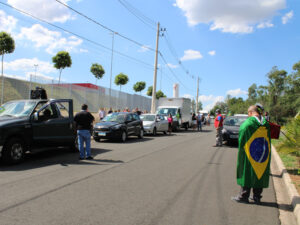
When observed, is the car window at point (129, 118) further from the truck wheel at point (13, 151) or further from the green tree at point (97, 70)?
the green tree at point (97, 70)

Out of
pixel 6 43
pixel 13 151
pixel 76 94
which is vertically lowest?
pixel 13 151

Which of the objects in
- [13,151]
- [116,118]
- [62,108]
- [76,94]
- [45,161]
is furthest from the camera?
[76,94]

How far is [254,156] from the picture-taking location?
456 cm

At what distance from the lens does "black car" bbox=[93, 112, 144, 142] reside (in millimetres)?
13453

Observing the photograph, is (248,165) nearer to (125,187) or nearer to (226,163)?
(125,187)

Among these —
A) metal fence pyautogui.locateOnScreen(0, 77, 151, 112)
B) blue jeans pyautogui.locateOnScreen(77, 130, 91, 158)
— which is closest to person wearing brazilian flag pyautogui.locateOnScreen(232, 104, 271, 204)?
blue jeans pyautogui.locateOnScreen(77, 130, 91, 158)

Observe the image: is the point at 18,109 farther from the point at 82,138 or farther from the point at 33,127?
the point at 82,138

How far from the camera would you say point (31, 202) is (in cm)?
437

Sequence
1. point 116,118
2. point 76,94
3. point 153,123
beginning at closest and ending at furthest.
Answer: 1. point 116,118
2. point 153,123
3. point 76,94

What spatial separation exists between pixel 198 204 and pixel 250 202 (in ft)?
3.29

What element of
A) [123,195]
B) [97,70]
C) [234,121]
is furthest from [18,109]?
[97,70]

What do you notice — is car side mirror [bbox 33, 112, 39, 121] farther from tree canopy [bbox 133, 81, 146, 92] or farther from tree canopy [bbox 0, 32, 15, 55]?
tree canopy [bbox 133, 81, 146, 92]

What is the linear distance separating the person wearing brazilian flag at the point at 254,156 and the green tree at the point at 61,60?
A: 33.3 meters

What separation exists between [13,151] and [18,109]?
1.59 metres
